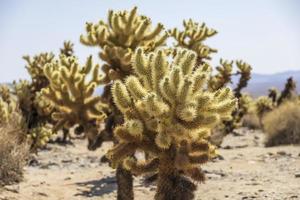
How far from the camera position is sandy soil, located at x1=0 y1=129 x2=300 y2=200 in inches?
341

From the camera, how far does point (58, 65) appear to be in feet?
25.8

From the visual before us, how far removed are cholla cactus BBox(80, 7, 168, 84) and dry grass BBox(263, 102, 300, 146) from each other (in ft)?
29.9

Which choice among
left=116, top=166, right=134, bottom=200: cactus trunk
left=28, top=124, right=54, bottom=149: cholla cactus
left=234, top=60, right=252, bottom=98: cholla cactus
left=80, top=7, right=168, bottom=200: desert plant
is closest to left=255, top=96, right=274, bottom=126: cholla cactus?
left=234, top=60, right=252, bottom=98: cholla cactus

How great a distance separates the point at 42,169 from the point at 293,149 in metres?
6.74

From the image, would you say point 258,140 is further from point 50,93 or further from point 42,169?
point 50,93

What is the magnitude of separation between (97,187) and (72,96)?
3130 mm

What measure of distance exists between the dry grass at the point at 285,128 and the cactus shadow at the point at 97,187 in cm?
717

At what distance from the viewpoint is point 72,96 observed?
771cm

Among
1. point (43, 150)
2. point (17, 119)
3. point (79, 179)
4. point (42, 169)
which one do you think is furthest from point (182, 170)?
point (43, 150)

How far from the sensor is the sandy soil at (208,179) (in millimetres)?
8664

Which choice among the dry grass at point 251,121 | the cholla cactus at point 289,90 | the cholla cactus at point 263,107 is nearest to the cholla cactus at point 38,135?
the cholla cactus at point 289,90

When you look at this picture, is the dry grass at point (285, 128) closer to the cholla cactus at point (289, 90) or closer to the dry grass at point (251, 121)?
the cholla cactus at point (289, 90)

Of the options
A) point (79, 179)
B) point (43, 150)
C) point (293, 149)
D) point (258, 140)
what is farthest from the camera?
point (258, 140)

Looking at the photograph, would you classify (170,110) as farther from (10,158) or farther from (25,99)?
(25,99)
